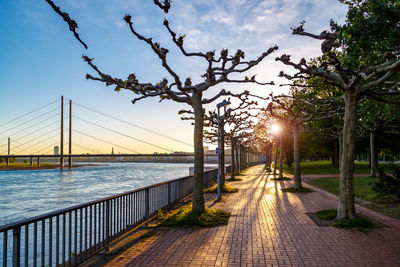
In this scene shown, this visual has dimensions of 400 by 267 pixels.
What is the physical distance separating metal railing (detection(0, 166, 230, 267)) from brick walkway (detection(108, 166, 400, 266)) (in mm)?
636

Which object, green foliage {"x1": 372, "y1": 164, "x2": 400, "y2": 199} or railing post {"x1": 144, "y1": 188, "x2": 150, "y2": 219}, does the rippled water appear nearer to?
railing post {"x1": 144, "y1": 188, "x2": 150, "y2": 219}

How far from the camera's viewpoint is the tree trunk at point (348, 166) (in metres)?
8.38

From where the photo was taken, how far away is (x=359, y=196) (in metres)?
13.8

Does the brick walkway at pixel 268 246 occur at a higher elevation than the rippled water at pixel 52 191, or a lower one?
higher

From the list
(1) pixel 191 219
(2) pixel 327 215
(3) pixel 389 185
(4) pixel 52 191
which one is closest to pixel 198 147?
(1) pixel 191 219

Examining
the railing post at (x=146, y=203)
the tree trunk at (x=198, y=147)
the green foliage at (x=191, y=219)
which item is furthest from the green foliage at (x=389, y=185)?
the railing post at (x=146, y=203)

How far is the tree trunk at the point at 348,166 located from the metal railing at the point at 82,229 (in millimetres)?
5247

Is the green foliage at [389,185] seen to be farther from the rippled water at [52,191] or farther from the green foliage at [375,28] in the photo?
the rippled water at [52,191]

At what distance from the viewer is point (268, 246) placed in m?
6.25

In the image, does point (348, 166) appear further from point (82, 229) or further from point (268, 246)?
point (82, 229)

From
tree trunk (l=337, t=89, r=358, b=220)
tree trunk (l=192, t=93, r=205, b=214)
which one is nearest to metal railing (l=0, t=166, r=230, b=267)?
tree trunk (l=192, t=93, r=205, b=214)

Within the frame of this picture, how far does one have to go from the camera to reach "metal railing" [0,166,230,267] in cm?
418

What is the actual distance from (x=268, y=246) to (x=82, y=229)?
14.4 feet

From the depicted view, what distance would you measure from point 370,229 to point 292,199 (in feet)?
19.6
